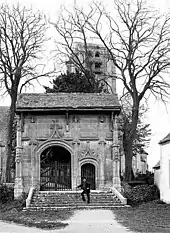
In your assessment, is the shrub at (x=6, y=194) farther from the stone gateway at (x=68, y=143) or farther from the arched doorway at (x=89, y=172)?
the arched doorway at (x=89, y=172)

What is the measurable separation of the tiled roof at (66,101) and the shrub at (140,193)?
5830 mm

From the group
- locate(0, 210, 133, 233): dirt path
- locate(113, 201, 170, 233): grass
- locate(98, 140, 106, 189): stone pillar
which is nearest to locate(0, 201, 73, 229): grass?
locate(0, 210, 133, 233): dirt path

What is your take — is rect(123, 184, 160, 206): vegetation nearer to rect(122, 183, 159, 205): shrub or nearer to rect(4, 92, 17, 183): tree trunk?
rect(122, 183, 159, 205): shrub

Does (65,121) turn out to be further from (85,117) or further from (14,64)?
(14,64)

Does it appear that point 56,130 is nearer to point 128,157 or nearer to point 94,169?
point 94,169

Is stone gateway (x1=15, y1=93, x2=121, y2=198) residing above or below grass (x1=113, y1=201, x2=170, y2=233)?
above

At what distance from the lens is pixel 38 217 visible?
2347 cm

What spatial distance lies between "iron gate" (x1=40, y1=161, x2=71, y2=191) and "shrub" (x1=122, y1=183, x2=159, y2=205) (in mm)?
4163

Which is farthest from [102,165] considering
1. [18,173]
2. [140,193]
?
[18,173]

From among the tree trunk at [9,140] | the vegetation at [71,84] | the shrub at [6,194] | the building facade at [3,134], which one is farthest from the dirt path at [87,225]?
the vegetation at [71,84]

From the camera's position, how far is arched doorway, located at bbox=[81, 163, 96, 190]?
112 feet

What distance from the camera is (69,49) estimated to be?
4431 cm

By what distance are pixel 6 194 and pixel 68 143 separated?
554 cm

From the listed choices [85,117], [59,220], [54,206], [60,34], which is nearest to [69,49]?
[60,34]
